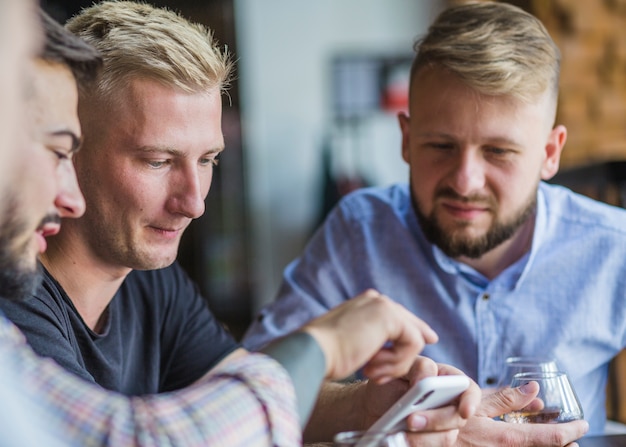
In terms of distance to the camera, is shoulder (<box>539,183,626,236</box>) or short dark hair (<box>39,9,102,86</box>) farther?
shoulder (<box>539,183,626,236</box>)

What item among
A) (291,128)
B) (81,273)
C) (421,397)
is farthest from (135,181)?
(291,128)

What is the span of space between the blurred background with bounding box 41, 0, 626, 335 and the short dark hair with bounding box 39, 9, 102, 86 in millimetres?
4247

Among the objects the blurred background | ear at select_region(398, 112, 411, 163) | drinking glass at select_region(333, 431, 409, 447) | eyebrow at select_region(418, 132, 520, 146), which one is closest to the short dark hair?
drinking glass at select_region(333, 431, 409, 447)

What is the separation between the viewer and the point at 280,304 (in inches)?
71.7

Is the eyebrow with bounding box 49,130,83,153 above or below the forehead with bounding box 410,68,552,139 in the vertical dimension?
above

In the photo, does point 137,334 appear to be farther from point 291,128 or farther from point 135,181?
point 291,128

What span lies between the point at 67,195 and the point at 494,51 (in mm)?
1032

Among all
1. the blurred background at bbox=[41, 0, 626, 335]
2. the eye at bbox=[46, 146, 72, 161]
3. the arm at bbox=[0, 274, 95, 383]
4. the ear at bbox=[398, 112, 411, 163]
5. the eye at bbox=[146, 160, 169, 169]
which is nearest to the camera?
the eye at bbox=[46, 146, 72, 161]

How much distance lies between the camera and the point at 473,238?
1746 millimetres

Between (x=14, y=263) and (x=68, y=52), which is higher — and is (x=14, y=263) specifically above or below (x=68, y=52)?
below

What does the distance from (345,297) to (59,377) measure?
1.08m

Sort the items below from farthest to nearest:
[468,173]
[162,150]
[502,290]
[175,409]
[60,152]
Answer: [502,290] → [468,173] → [162,150] → [60,152] → [175,409]

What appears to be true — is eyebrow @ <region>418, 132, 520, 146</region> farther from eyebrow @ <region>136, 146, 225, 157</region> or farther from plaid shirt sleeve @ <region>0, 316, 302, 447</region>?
plaid shirt sleeve @ <region>0, 316, 302, 447</region>

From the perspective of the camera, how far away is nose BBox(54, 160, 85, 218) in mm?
939
